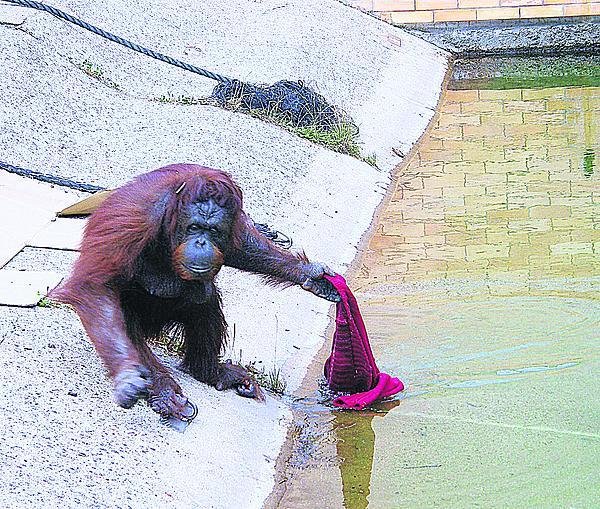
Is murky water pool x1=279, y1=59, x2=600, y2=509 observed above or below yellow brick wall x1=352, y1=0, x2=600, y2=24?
below

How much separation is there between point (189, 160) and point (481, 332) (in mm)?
1898

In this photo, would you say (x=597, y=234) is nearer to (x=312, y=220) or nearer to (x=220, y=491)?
(x=312, y=220)

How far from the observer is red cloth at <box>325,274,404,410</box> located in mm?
4172

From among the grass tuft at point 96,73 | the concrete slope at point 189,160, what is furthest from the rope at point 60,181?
the grass tuft at point 96,73

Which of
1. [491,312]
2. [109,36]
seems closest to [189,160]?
[109,36]

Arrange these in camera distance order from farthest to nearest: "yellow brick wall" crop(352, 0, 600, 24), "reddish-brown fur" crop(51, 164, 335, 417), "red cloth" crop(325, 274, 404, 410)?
"yellow brick wall" crop(352, 0, 600, 24) < "red cloth" crop(325, 274, 404, 410) < "reddish-brown fur" crop(51, 164, 335, 417)

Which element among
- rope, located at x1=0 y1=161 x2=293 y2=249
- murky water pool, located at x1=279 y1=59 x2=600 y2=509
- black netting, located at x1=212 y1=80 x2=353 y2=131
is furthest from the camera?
black netting, located at x1=212 y1=80 x2=353 y2=131

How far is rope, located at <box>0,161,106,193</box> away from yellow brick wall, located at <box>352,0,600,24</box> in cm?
523

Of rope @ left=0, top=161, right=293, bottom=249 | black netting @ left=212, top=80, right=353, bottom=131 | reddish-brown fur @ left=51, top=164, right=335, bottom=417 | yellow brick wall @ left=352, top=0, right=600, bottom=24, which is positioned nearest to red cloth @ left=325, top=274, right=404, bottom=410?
reddish-brown fur @ left=51, top=164, right=335, bottom=417

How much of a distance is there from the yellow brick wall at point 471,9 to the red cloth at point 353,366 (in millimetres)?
6319

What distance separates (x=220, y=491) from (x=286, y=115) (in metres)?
3.93

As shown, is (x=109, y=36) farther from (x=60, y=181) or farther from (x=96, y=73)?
(x=60, y=181)

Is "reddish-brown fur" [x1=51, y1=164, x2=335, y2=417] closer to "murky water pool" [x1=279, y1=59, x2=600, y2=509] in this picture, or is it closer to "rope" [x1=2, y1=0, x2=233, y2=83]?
"murky water pool" [x1=279, y1=59, x2=600, y2=509]

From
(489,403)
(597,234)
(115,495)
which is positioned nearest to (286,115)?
(597,234)
